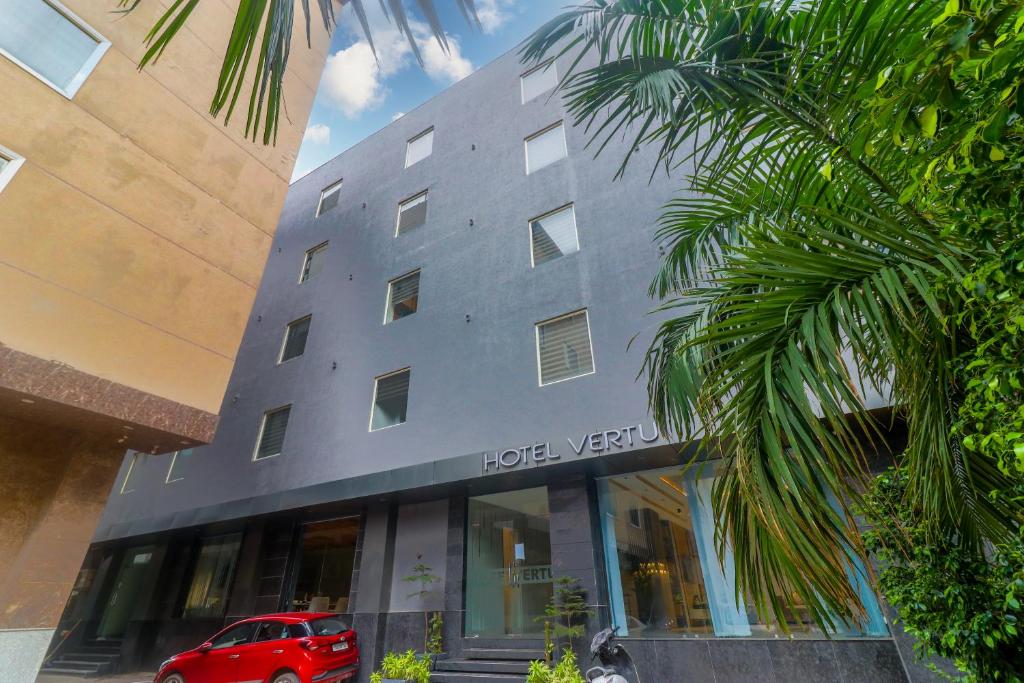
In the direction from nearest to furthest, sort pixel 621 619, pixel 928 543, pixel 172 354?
1. pixel 928 543
2. pixel 172 354
3. pixel 621 619

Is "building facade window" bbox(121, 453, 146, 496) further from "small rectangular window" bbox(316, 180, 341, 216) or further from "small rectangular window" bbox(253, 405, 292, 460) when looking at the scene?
"small rectangular window" bbox(316, 180, 341, 216)

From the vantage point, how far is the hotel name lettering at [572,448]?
8.32 metres

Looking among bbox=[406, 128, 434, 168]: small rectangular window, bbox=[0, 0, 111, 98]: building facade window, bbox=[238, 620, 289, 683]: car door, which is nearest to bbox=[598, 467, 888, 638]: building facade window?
bbox=[238, 620, 289, 683]: car door

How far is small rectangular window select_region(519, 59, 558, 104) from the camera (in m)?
13.8

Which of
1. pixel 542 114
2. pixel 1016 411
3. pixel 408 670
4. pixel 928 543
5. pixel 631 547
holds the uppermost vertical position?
pixel 542 114

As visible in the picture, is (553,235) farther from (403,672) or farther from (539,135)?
(403,672)

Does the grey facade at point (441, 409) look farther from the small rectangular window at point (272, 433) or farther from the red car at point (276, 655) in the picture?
the red car at point (276, 655)

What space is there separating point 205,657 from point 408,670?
4.08 metres

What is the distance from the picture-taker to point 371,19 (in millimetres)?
1729

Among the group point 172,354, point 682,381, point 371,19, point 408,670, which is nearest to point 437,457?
point 408,670

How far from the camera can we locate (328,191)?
18.3 m

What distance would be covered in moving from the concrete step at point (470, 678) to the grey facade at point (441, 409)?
740mm

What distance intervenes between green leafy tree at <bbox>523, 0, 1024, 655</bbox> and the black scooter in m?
2.94

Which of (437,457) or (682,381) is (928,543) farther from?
(437,457)
